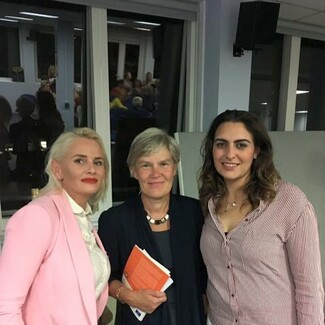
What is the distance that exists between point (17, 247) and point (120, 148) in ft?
6.48

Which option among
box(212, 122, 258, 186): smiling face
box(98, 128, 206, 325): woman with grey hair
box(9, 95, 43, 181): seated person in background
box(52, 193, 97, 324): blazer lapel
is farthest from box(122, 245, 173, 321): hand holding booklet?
box(9, 95, 43, 181): seated person in background

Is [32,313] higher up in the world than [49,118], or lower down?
lower down

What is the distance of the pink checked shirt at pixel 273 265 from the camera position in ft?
3.82

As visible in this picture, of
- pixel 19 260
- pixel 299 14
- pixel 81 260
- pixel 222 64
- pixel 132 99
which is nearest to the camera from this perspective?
pixel 19 260

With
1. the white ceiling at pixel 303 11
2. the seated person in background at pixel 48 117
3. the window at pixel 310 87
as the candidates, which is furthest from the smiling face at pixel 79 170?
the window at pixel 310 87

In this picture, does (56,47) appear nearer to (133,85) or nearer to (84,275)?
(133,85)

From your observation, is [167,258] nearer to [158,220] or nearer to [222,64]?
[158,220]


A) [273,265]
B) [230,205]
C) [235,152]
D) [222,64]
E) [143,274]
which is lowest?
[143,274]

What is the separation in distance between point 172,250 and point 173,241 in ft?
0.12

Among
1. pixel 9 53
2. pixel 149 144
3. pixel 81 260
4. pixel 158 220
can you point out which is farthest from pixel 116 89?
pixel 81 260

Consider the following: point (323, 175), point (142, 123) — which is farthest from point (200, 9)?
point (323, 175)

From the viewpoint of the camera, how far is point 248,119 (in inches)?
52.1

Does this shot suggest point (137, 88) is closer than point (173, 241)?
No

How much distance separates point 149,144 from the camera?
4.50 feet
